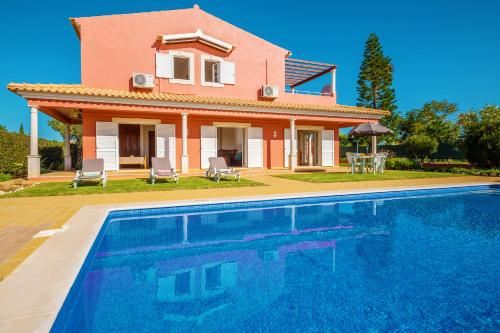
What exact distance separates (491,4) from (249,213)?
113 ft

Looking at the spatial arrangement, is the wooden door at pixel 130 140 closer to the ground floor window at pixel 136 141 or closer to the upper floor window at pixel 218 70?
the ground floor window at pixel 136 141

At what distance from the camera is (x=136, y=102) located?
11227mm

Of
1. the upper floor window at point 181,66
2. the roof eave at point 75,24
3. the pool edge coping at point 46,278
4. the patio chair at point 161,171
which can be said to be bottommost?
the pool edge coping at point 46,278

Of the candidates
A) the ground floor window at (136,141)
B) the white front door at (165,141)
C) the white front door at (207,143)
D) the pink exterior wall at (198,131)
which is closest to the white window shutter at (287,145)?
the pink exterior wall at (198,131)

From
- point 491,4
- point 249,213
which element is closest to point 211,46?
point 249,213

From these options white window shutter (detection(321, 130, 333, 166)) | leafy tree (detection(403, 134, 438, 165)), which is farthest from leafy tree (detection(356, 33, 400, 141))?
white window shutter (detection(321, 130, 333, 166))

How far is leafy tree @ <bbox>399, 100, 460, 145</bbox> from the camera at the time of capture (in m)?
23.8

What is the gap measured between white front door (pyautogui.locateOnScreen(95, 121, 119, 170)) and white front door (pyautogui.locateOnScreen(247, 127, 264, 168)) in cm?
609

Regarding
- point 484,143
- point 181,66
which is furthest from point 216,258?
point 484,143

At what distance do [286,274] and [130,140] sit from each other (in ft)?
54.6

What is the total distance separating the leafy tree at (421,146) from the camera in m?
19.9

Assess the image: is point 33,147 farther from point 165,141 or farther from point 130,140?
point 130,140

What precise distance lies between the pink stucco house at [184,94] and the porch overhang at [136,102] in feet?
0.11

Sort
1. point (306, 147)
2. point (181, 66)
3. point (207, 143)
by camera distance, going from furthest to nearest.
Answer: point (306, 147), point (181, 66), point (207, 143)
